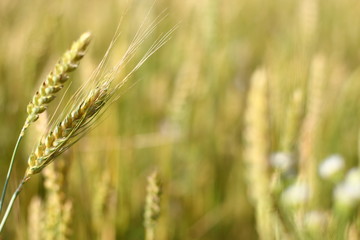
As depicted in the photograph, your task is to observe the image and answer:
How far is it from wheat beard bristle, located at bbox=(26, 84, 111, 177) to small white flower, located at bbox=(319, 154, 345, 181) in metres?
0.54

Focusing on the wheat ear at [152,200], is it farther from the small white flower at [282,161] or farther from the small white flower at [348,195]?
the small white flower at [348,195]

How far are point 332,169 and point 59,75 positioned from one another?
0.60 m

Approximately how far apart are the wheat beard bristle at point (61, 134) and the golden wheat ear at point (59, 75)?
1.0 inches

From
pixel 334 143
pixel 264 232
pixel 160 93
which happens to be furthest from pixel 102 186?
pixel 160 93

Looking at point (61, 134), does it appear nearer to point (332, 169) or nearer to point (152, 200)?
point (152, 200)

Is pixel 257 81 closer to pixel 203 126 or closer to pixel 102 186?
pixel 102 186

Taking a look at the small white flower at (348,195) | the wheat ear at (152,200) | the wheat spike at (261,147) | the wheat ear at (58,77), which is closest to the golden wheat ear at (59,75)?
the wheat ear at (58,77)

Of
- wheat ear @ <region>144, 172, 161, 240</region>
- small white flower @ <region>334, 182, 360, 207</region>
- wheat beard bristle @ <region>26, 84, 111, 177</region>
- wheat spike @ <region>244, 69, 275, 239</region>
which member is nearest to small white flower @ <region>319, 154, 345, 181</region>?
small white flower @ <region>334, 182, 360, 207</region>

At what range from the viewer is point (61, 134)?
42 cm

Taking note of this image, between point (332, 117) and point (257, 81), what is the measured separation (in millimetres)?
493

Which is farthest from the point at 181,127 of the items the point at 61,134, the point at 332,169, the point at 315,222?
the point at 61,134

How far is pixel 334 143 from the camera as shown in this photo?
1.07 m

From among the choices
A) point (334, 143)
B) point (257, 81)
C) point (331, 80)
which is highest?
point (331, 80)

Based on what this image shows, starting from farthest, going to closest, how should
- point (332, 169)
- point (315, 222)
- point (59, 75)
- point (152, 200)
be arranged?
point (332, 169), point (315, 222), point (152, 200), point (59, 75)
